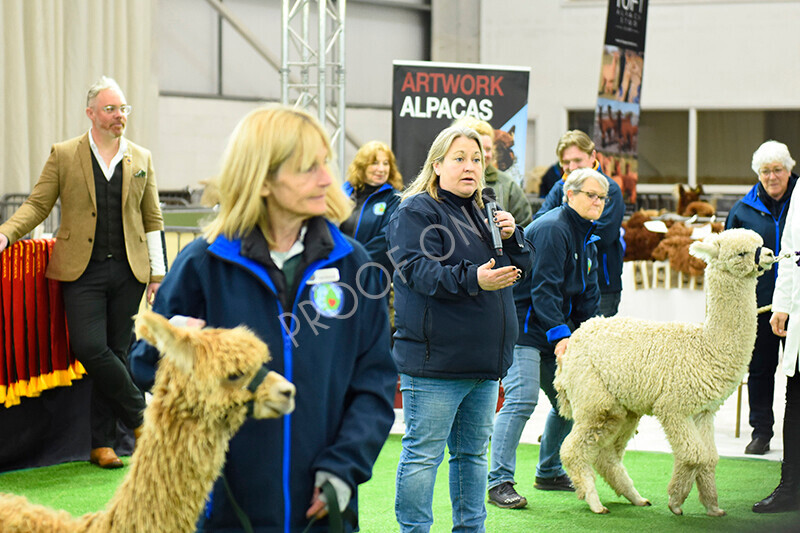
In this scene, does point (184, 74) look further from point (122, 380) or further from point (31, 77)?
point (122, 380)

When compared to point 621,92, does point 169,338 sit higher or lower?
lower

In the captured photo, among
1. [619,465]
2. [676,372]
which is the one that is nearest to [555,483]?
[619,465]

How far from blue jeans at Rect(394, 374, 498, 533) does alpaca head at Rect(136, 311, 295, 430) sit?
157 centimetres

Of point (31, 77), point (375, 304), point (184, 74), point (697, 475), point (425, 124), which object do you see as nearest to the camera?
point (375, 304)

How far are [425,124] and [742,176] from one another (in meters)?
10.1

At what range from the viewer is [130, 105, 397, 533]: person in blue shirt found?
1.98 m

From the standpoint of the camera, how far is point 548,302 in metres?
4.48

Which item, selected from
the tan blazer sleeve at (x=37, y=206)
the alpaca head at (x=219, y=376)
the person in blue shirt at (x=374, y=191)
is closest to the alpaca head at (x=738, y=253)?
the person in blue shirt at (x=374, y=191)

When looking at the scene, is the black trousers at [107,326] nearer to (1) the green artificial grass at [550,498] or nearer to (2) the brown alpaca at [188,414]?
(1) the green artificial grass at [550,498]

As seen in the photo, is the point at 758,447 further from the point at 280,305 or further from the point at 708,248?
the point at 280,305

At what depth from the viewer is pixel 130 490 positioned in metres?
1.95

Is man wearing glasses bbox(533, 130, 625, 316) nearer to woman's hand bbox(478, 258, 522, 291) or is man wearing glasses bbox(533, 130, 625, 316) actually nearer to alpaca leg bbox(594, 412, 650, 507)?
alpaca leg bbox(594, 412, 650, 507)

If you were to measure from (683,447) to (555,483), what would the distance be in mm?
906

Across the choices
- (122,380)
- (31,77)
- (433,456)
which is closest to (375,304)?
(433,456)
